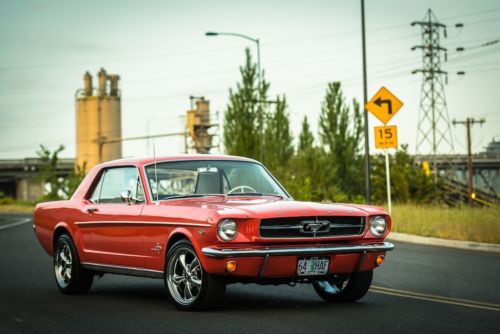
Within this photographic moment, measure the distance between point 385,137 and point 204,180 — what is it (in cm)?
1390

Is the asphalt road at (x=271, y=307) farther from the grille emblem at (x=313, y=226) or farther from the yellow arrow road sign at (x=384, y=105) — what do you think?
the yellow arrow road sign at (x=384, y=105)

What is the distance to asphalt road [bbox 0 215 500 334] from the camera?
7.42 meters

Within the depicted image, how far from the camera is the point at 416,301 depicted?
9.16m

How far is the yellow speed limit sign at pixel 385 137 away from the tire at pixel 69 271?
13.2m

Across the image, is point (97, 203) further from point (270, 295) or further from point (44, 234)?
point (270, 295)

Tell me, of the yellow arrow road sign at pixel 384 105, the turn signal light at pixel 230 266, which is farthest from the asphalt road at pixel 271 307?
the yellow arrow road sign at pixel 384 105

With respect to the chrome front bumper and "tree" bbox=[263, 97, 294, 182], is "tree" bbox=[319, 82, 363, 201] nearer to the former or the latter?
"tree" bbox=[263, 97, 294, 182]

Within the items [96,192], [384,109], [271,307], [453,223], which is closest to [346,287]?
[271,307]

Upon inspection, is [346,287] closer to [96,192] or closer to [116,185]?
[116,185]

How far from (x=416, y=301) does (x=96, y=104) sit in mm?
74334

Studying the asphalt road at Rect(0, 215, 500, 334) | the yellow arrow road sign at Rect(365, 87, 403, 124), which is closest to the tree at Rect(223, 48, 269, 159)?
the yellow arrow road sign at Rect(365, 87, 403, 124)

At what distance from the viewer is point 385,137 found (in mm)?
23125

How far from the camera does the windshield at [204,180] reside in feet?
32.0

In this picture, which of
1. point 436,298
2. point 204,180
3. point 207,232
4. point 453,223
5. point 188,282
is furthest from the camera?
point 453,223
